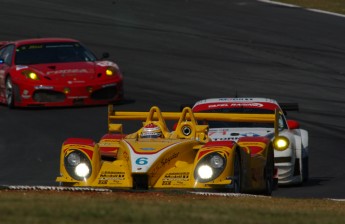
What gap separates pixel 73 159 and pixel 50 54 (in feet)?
34.8

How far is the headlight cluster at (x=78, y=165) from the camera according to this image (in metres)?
13.9

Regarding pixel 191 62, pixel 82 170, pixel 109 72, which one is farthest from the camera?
pixel 191 62

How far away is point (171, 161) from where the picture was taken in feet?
44.9

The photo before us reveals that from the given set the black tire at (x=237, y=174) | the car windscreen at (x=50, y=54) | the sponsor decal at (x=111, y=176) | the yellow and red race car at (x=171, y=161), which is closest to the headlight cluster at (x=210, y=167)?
the yellow and red race car at (x=171, y=161)

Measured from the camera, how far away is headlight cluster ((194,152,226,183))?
1345cm

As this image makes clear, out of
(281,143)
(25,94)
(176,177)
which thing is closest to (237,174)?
(176,177)

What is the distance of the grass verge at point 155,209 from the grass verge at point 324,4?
918 inches

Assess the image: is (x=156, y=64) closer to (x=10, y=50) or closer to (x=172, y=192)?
(x=10, y=50)

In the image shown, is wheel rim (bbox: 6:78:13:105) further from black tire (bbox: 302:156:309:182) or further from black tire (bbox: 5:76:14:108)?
black tire (bbox: 302:156:309:182)

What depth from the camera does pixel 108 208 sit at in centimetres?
1041

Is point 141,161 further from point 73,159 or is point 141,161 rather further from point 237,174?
point 237,174

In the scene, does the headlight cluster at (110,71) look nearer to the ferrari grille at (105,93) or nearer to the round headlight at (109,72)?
the round headlight at (109,72)

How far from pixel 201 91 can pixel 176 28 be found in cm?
790

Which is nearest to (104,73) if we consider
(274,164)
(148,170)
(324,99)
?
(324,99)
